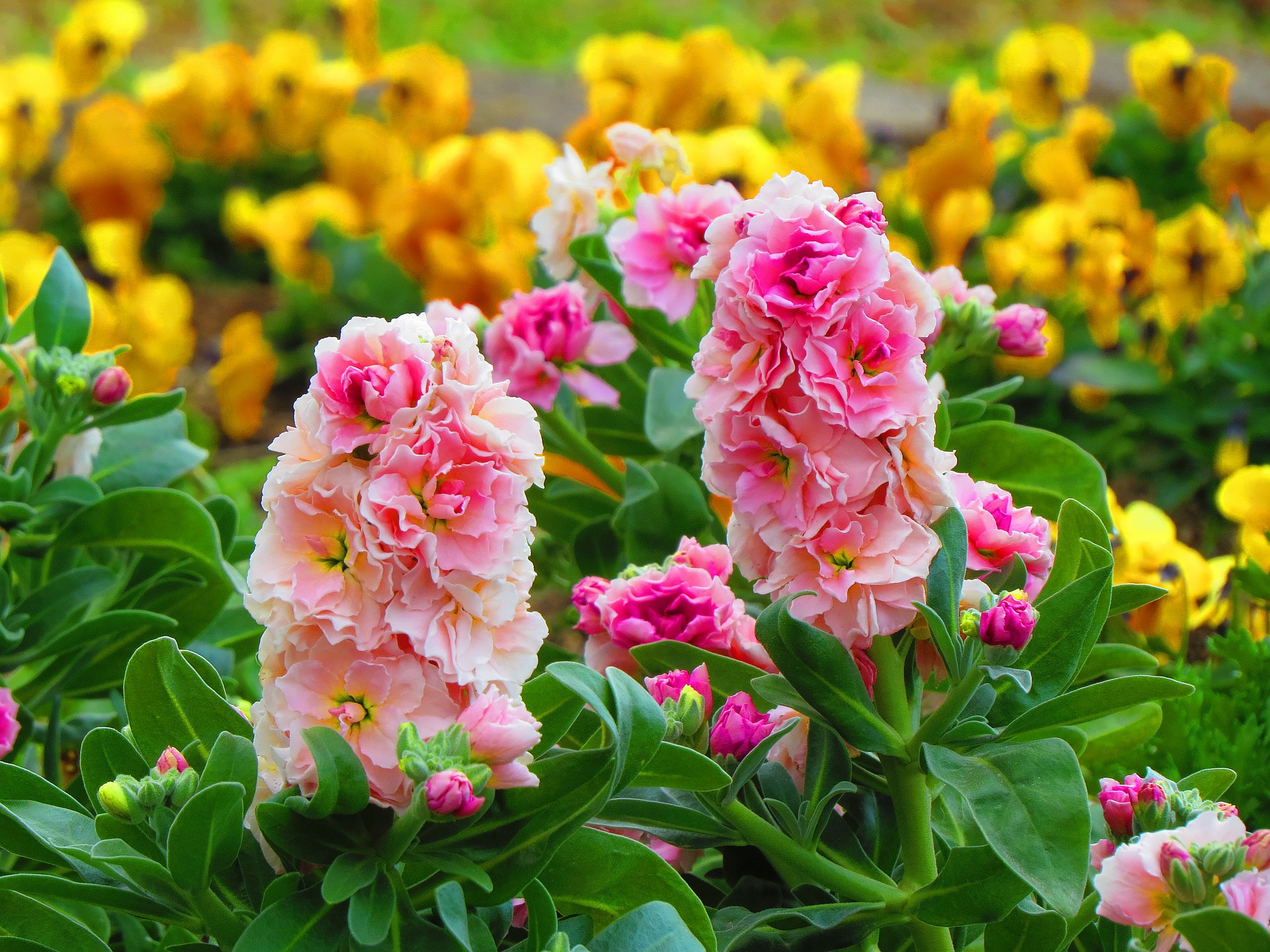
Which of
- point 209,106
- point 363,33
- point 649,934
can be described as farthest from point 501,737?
point 363,33

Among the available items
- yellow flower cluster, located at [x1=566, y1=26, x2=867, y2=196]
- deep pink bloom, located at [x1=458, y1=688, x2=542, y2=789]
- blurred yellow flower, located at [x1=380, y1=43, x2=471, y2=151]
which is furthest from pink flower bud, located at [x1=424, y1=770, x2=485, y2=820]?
blurred yellow flower, located at [x1=380, y1=43, x2=471, y2=151]

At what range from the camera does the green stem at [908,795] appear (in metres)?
0.72

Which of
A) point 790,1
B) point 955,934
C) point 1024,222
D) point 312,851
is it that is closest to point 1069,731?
point 955,934

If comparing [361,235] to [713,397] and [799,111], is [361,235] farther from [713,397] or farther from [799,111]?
[713,397]

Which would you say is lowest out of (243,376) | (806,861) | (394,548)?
(243,376)

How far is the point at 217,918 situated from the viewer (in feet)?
2.09

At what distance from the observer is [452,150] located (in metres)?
2.22

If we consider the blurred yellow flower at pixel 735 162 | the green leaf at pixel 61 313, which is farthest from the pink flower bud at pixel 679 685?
the blurred yellow flower at pixel 735 162

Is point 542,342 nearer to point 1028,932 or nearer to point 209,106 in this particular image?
point 1028,932

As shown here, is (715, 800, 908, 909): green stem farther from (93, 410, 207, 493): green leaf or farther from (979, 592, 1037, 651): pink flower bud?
(93, 410, 207, 493): green leaf

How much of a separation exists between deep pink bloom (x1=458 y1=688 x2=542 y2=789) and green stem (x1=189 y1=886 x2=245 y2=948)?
0.16m

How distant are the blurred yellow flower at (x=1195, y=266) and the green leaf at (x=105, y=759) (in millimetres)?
1581

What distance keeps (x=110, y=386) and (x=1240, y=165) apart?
6.16 ft

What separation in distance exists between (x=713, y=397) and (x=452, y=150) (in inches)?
66.3
